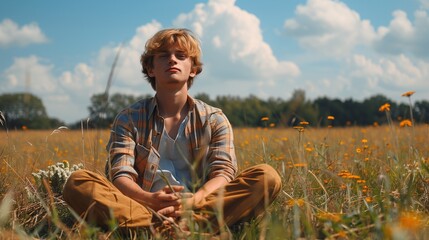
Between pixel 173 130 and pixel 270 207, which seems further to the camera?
pixel 173 130

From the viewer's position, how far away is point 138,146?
3.37 meters

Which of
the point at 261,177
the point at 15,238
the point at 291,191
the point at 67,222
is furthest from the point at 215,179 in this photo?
the point at 15,238

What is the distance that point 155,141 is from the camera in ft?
11.1

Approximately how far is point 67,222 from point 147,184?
567 mm

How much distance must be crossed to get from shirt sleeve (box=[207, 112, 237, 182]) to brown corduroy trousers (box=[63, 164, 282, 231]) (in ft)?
0.77

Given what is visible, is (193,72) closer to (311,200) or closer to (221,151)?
(221,151)

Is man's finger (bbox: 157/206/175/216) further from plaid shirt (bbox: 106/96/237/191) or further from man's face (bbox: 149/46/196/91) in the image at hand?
man's face (bbox: 149/46/196/91)

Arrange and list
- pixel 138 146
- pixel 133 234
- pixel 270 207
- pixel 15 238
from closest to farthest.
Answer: pixel 15 238
pixel 133 234
pixel 270 207
pixel 138 146

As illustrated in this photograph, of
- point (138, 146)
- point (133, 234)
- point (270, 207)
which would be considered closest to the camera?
point (133, 234)

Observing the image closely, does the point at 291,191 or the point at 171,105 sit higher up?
the point at 171,105

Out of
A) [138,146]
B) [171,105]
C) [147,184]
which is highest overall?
[171,105]

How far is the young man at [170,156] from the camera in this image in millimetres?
2908

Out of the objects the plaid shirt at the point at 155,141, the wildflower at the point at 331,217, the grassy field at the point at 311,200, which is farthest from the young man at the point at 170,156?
the wildflower at the point at 331,217

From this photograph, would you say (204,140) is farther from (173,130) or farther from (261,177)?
(261,177)
